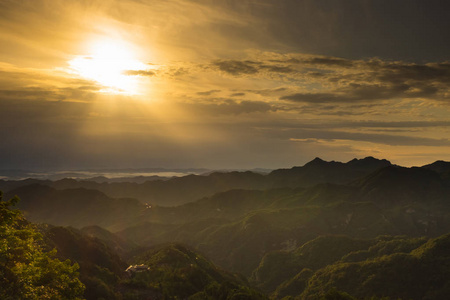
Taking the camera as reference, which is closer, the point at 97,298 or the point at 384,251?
the point at 97,298

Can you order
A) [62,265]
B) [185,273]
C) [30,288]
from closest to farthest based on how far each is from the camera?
[30,288] < [62,265] < [185,273]

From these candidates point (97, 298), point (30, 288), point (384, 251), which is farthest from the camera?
point (384, 251)

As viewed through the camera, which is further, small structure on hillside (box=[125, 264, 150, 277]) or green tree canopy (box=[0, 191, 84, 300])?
small structure on hillside (box=[125, 264, 150, 277])

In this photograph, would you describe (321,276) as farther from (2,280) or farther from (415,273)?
(2,280)

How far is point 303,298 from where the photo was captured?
160 metres

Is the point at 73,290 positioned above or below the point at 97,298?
above

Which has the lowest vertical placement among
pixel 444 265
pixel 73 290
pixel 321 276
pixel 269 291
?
pixel 269 291

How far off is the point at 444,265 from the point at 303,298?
6580 cm

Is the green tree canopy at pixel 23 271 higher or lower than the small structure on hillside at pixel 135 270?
Result: higher

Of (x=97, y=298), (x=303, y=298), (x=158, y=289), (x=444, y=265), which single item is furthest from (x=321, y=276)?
(x=97, y=298)

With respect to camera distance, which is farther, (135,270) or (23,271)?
(135,270)

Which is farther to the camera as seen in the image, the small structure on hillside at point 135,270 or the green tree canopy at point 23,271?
the small structure on hillside at point 135,270

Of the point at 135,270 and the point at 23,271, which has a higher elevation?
the point at 23,271

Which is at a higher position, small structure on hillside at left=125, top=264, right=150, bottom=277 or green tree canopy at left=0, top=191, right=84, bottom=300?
green tree canopy at left=0, top=191, right=84, bottom=300
